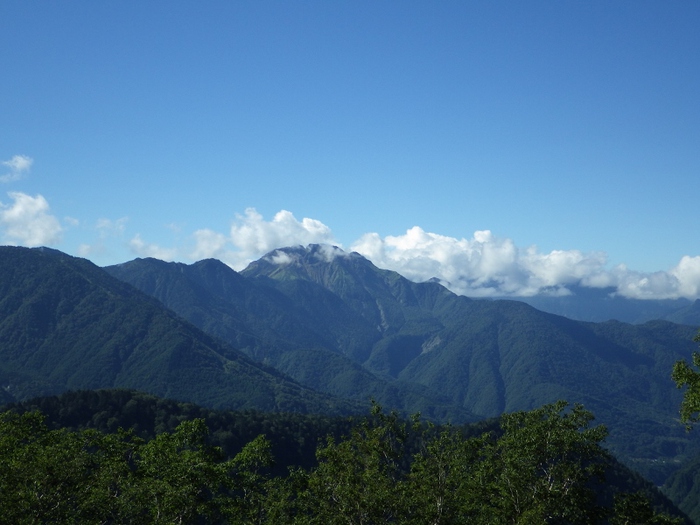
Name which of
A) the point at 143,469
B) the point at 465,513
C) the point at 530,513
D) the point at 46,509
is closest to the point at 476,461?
the point at 465,513

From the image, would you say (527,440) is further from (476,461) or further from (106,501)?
(106,501)

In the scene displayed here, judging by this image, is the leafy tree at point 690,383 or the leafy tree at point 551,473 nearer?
the leafy tree at point 690,383

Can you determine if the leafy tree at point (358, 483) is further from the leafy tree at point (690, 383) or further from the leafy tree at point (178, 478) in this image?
the leafy tree at point (690, 383)

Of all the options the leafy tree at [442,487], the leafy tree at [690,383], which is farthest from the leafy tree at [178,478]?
the leafy tree at [690,383]

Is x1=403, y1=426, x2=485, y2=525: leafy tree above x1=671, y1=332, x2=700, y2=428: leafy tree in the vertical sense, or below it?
below

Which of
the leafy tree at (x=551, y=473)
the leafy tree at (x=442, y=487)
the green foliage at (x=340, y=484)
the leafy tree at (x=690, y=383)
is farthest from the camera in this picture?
the leafy tree at (x=442, y=487)

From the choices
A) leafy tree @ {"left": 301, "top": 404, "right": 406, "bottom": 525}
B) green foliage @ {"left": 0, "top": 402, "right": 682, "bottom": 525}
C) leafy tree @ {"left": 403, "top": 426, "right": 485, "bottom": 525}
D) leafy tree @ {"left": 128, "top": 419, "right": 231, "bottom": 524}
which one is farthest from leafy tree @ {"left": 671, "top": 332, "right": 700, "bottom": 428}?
leafy tree @ {"left": 128, "top": 419, "right": 231, "bottom": 524}

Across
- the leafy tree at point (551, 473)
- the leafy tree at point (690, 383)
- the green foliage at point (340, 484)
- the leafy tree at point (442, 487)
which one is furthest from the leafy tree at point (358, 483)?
the leafy tree at point (690, 383)

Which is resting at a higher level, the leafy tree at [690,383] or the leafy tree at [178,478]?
the leafy tree at [690,383]

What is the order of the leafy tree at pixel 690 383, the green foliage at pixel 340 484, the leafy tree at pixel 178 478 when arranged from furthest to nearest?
1. the leafy tree at pixel 178 478
2. the green foliage at pixel 340 484
3. the leafy tree at pixel 690 383

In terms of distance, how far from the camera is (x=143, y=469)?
5912cm

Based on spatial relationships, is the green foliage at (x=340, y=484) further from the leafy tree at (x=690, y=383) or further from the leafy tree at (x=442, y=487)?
the leafy tree at (x=690, y=383)

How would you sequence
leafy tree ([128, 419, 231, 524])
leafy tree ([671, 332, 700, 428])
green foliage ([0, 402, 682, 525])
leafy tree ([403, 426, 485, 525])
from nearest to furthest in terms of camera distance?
leafy tree ([671, 332, 700, 428]), green foliage ([0, 402, 682, 525]), leafy tree ([128, 419, 231, 524]), leafy tree ([403, 426, 485, 525])

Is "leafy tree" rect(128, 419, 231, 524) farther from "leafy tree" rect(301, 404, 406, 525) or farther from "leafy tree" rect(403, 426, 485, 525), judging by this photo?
"leafy tree" rect(403, 426, 485, 525)
